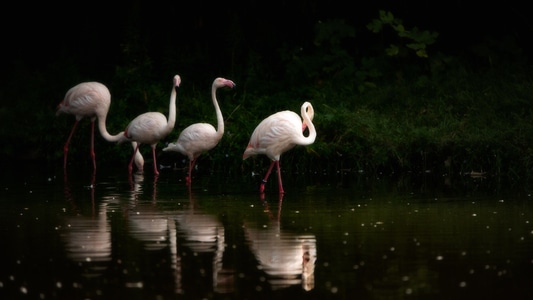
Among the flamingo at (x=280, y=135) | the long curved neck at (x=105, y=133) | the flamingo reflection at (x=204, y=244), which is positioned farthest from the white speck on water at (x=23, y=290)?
the long curved neck at (x=105, y=133)

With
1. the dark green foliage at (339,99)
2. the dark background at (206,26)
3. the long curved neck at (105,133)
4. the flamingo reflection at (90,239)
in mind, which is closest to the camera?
the flamingo reflection at (90,239)

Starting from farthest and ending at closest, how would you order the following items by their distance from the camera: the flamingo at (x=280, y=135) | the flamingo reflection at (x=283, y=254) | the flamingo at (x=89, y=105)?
the flamingo at (x=89, y=105)
the flamingo at (x=280, y=135)
the flamingo reflection at (x=283, y=254)

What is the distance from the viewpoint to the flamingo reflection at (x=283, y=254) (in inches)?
298

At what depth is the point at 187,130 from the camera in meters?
15.9

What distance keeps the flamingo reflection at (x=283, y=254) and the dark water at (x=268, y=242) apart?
1 centimetres

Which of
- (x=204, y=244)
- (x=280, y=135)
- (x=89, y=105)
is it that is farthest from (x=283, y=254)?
(x=89, y=105)

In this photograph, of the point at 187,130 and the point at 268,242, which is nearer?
the point at 268,242

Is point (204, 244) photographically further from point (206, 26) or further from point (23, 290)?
point (206, 26)

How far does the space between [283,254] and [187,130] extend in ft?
24.7

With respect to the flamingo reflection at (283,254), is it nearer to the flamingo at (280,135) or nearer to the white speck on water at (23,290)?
the white speck on water at (23,290)

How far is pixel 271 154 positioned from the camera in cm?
1411

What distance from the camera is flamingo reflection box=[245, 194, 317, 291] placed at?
24.8 ft

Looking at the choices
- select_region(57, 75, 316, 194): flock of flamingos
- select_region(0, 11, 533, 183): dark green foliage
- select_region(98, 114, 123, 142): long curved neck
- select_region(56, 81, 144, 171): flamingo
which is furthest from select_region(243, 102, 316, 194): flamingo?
select_region(56, 81, 144, 171): flamingo

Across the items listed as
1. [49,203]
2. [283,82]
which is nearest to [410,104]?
[283,82]
